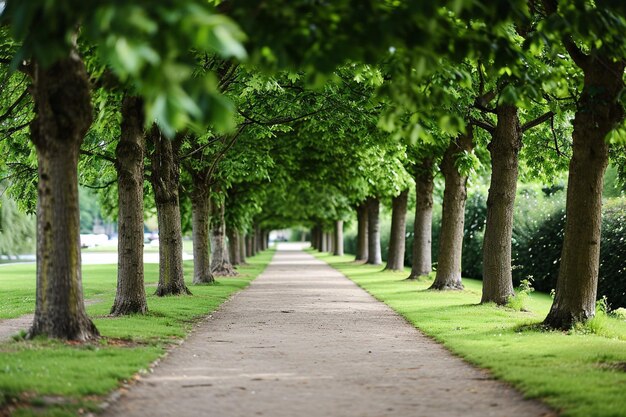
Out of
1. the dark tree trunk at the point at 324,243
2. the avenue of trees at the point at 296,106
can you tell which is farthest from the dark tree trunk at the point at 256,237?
the avenue of trees at the point at 296,106

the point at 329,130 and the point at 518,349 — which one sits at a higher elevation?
the point at 329,130

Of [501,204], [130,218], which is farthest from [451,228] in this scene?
[130,218]

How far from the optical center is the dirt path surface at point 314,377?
729 centimetres

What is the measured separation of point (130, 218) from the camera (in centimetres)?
1475

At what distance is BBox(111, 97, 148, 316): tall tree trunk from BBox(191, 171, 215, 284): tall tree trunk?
11.3m

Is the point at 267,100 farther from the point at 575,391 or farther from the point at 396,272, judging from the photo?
the point at 396,272

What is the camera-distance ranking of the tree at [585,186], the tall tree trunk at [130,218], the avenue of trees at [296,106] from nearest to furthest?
the avenue of trees at [296,106] < the tree at [585,186] < the tall tree trunk at [130,218]

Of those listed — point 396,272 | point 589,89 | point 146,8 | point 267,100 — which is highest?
point 267,100

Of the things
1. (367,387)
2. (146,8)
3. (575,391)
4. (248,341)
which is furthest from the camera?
(248,341)

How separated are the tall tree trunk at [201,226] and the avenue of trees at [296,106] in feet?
0.19

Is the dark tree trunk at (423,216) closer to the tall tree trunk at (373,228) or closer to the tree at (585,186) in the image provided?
the tall tree trunk at (373,228)

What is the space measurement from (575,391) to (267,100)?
12081 mm

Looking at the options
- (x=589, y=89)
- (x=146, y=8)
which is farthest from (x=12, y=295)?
(x=146, y=8)

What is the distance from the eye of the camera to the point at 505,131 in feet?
57.1
